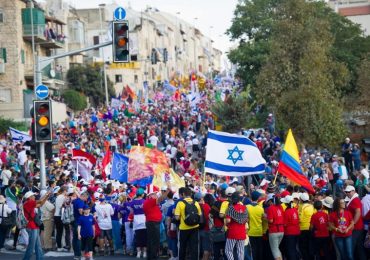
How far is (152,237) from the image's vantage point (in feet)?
59.2

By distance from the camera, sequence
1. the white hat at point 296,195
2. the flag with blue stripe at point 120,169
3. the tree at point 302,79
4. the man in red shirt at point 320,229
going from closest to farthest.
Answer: the man in red shirt at point 320,229 → the white hat at point 296,195 → the flag with blue stripe at point 120,169 → the tree at point 302,79

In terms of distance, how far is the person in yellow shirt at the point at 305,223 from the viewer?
664 inches

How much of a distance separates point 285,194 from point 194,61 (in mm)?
152077

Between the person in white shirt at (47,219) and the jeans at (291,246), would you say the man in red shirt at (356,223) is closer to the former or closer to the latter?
the jeans at (291,246)

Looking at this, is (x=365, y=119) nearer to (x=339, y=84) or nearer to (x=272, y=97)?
(x=339, y=84)

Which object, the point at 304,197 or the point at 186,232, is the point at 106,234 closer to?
the point at 186,232

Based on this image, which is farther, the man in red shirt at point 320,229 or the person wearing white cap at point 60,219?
the person wearing white cap at point 60,219

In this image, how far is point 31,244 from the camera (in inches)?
695

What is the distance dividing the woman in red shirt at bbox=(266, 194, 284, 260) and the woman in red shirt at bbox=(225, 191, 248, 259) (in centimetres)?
61

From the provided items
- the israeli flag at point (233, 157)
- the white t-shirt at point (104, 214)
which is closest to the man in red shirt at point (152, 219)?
the israeli flag at point (233, 157)

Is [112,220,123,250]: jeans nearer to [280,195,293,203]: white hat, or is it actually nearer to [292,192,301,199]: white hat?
[292,192,301,199]: white hat

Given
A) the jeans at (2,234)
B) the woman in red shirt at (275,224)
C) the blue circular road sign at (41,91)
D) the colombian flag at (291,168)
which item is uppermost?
the blue circular road sign at (41,91)

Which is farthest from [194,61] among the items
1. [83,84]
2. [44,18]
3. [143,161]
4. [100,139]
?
[143,161]

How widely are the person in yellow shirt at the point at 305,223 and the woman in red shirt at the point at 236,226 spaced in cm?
153
